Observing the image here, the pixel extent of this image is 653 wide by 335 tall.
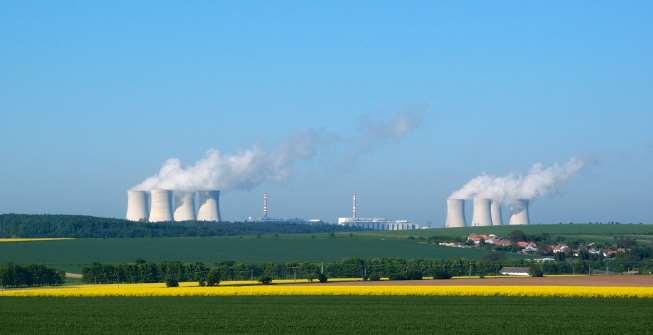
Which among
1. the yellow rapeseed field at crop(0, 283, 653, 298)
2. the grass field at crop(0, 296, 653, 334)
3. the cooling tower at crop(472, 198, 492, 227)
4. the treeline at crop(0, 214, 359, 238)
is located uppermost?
the cooling tower at crop(472, 198, 492, 227)

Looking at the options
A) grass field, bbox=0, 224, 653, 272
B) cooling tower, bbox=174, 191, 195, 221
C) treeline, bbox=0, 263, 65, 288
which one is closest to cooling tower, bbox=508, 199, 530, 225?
grass field, bbox=0, 224, 653, 272

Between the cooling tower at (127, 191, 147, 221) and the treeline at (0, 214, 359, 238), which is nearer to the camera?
the cooling tower at (127, 191, 147, 221)

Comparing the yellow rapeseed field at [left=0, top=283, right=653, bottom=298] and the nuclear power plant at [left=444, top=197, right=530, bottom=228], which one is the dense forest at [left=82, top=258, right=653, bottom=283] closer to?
the yellow rapeseed field at [left=0, top=283, right=653, bottom=298]

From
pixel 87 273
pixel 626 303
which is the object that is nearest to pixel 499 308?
pixel 626 303

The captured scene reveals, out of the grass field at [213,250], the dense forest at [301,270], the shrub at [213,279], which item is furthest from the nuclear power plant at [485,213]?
the shrub at [213,279]

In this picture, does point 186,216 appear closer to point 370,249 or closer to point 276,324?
point 370,249

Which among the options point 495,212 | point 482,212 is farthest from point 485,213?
point 495,212

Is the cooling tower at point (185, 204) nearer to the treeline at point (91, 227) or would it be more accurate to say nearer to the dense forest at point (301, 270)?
the treeline at point (91, 227)
